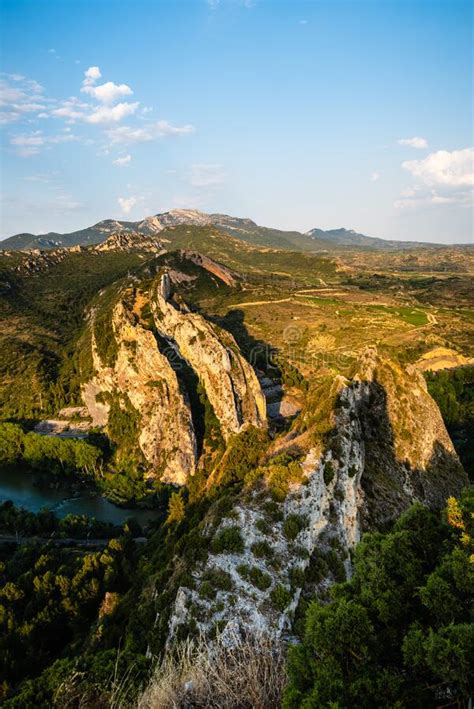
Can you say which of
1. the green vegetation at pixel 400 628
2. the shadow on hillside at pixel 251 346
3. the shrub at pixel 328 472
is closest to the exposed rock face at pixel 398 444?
the shrub at pixel 328 472

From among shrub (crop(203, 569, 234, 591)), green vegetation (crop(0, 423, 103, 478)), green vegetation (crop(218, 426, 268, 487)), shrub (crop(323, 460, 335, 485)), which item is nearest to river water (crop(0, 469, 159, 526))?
green vegetation (crop(0, 423, 103, 478))

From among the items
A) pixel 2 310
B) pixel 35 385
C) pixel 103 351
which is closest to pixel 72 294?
pixel 2 310

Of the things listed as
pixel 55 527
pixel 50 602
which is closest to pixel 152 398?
pixel 55 527

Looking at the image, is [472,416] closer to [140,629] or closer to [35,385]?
[140,629]

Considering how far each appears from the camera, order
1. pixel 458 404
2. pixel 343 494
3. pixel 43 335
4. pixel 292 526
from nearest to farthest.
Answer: pixel 292 526 < pixel 343 494 < pixel 458 404 < pixel 43 335

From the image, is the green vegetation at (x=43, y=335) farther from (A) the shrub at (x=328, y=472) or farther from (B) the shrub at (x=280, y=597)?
(B) the shrub at (x=280, y=597)

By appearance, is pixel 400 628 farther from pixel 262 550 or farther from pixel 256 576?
pixel 262 550
